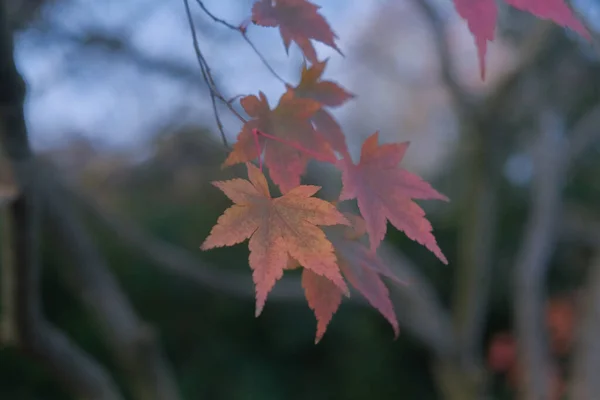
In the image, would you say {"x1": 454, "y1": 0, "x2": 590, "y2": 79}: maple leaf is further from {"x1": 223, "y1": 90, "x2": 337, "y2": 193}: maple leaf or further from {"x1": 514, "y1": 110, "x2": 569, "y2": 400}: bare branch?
{"x1": 514, "y1": 110, "x2": 569, "y2": 400}: bare branch

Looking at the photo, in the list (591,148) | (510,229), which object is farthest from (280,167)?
(591,148)

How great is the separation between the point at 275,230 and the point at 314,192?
2.1 inches

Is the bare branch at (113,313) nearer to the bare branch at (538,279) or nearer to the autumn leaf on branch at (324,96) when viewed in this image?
the autumn leaf on branch at (324,96)

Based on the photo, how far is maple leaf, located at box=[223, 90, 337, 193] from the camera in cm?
61

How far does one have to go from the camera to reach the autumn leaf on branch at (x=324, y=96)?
69 centimetres

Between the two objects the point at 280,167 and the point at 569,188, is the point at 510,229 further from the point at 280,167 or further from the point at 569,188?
the point at 280,167

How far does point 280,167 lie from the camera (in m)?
0.63

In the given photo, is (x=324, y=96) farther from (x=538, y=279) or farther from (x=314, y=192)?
(x=538, y=279)

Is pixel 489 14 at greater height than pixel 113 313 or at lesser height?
greater

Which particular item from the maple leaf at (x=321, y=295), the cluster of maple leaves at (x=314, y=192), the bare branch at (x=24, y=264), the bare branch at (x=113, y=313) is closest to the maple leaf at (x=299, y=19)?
the cluster of maple leaves at (x=314, y=192)

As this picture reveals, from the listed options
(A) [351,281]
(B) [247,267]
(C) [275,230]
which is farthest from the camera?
(B) [247,267]

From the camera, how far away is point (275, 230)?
52 centimetres

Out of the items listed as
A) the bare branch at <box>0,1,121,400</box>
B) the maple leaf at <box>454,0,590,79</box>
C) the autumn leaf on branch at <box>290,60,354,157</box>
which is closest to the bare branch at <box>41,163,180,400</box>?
the bare branch at <box>0,1,121,400</box>

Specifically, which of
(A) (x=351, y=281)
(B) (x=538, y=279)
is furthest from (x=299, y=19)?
(B) (x=538, y=279)
